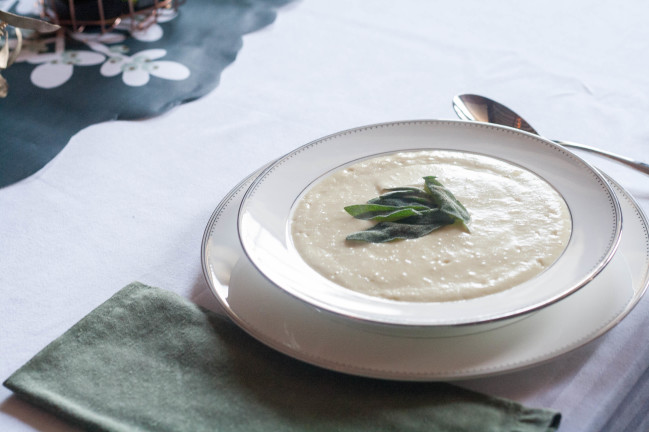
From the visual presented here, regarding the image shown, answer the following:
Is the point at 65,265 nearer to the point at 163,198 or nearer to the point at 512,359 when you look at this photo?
the point at 163,198

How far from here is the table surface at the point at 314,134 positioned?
682 mm

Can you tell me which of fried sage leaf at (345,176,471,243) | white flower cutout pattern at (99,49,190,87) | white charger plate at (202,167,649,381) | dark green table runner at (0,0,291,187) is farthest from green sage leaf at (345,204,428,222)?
white flower cutout pattern at (99,49,190,87)

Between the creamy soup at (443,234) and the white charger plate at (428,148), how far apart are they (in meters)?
0.01

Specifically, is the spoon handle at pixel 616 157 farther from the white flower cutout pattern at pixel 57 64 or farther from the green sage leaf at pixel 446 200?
the white flower cutout pattern at pixel 57 64

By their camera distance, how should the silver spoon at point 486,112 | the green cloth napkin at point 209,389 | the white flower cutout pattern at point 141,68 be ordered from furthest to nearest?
the white flower cutout pattern at point 141,68, the silver spoon at point 486,112, the green cloth napkin at point 209,389

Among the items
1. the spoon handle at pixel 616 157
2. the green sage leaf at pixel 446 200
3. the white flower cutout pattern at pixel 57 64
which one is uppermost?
the spoon handle at pixel 616 157

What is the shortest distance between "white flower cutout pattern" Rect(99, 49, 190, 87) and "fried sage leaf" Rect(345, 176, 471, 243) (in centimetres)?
69

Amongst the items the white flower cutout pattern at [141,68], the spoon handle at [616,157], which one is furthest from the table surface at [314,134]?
the white flower cutout pattern at [141,68]

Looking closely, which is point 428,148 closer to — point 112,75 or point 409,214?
point 409,214

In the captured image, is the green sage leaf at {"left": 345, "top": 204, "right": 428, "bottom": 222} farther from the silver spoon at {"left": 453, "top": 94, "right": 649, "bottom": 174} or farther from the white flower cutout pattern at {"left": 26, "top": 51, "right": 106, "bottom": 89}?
the white flower cutout pattern at {"left": 26, "top": 51, "right": 106, "bottom": 89}

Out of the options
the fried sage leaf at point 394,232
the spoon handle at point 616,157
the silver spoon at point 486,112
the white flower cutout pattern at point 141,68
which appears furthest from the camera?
the white flower cutout pattern at point 141,68

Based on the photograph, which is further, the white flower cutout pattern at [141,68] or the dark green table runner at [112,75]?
the white flower cutout pattern at [141,68]

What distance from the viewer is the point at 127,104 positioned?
49.5 inches

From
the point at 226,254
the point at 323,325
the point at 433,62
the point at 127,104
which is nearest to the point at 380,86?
the point at 433,62
